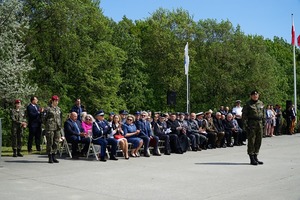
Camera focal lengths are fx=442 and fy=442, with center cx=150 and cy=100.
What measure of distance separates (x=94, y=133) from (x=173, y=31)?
124ft

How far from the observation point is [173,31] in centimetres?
5031

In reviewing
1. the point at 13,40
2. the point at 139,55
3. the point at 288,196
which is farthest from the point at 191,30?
the point at 288,196

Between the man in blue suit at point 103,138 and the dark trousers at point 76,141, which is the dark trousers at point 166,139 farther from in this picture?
the dark trousers at point 76,141

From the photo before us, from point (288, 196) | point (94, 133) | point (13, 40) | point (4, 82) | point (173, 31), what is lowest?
point (288, 196)

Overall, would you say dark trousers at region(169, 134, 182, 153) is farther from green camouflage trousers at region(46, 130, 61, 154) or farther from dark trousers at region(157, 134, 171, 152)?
green camouflage trousers at region(46, 130, 61, 154)

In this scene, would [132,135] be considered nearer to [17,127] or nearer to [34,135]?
[34,135]

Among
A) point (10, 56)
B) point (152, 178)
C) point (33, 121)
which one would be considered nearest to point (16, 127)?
point (33, 121)

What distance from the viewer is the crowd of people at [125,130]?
13492 millimetres

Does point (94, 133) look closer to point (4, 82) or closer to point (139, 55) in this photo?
point (4, 82)

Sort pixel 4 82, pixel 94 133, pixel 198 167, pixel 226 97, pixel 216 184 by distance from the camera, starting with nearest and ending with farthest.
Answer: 1. pixel 216 184
2. pixel 198 167
3. pixel 94 133
4. pixel 4 82
5. pixel 226 97

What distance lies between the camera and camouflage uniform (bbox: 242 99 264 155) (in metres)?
12.1

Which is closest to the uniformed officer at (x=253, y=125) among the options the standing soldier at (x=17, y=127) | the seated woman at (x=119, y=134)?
the seated woman at (x=119, y=134)

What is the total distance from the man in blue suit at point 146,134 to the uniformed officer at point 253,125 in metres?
3.99

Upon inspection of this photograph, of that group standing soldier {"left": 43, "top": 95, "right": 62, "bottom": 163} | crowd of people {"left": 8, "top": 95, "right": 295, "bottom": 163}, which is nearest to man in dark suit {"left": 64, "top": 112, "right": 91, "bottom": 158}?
crowd of people {"left": 8, "top": 95, "right": 295, "bottom": 163}
